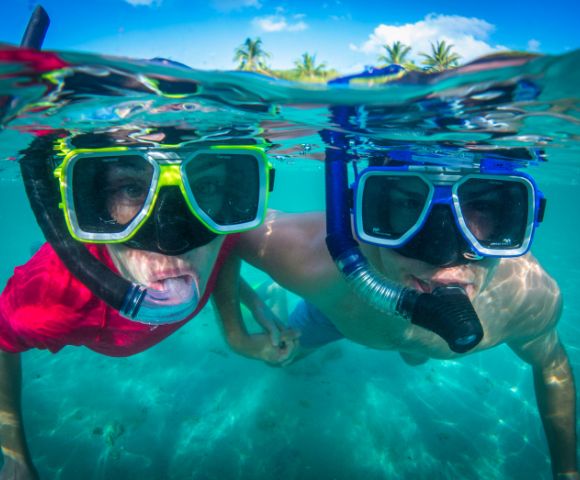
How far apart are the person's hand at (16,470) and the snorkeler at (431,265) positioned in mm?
2233

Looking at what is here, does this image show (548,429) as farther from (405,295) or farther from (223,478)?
(223,478)

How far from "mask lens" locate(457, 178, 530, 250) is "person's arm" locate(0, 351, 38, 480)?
4.67 m

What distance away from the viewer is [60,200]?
270 centimetres

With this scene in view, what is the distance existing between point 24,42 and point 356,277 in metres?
3.11

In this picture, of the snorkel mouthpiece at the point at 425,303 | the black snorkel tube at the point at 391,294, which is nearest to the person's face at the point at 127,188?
the black snorkel tube at the point at 391,294

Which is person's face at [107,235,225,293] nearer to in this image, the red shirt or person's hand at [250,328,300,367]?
the red shirt

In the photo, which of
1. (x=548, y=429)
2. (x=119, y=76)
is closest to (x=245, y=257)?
(x=119, y=76)

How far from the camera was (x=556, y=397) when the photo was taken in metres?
3.84

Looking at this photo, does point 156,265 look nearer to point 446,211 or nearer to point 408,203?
point 408,203

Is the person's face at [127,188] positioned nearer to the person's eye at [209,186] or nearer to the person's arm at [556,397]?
the person's eye at [209,186]

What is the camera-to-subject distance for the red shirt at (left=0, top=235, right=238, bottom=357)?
282 centimetres

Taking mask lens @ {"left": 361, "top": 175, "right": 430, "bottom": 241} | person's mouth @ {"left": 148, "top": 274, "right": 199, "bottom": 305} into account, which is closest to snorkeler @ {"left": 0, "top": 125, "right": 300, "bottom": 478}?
person's mouth @ {"left": 148, "top": 274, "right": 199, "bottom": 305}

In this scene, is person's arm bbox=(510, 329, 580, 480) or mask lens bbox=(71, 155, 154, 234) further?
person's arm bbox=(510, 329, 580, 480)

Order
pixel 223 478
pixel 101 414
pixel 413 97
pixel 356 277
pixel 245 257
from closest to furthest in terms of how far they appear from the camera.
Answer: pixel 356 277, pixel 413 97, pixel 245 257, pixel 223 478, pixel 101 414
